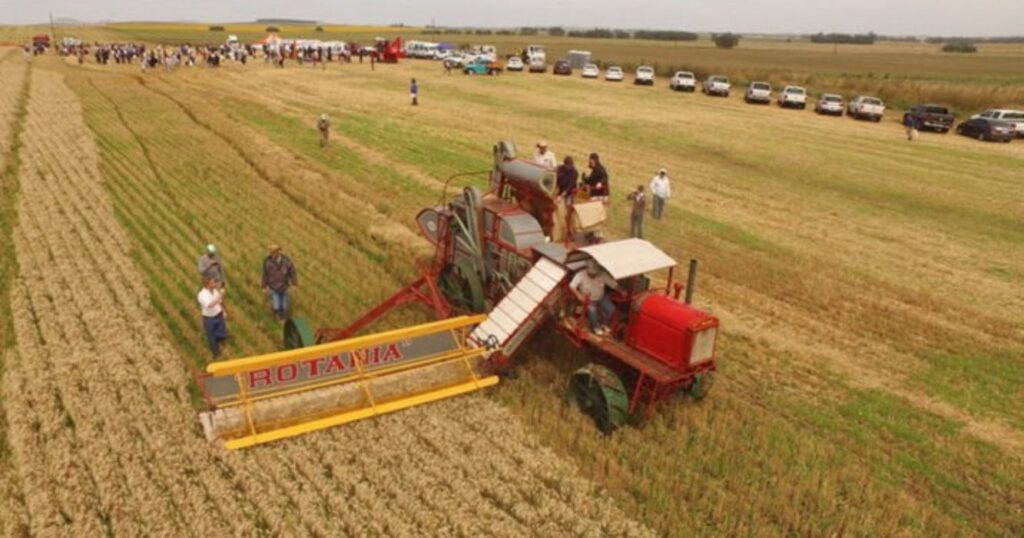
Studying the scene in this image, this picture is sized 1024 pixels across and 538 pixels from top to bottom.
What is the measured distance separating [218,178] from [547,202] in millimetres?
14291

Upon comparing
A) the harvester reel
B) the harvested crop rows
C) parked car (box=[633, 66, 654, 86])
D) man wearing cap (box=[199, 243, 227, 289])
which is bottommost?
the harvested crop rows

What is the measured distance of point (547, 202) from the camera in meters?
12.0

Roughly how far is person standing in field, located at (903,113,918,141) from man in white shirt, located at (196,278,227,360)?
34.7 m

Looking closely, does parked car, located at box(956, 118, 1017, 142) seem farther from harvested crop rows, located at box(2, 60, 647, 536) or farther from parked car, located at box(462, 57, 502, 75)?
harvested crop rows, located at box(2, 60, 647, 536)

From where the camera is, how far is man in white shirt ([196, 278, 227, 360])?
10.8m

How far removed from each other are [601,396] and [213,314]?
5.94 meters

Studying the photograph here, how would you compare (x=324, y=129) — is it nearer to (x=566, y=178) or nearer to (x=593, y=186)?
(x=593, y=186)

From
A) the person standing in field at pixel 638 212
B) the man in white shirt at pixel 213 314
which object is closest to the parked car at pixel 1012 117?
the person standing in field at pixel 638 212

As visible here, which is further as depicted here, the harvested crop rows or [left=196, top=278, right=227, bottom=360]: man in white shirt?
[left=196, top=278, right=227, bottom=360]: man in white shirt

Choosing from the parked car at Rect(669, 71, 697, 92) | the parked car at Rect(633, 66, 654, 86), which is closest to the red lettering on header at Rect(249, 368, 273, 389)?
the parked car at Rect(669, 71, 697, 92)

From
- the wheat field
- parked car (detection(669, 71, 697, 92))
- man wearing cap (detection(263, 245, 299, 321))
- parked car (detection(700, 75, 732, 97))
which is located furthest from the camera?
parked car (detection(669, 71, 697, 92))

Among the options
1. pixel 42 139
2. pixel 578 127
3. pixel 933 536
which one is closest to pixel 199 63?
pixel 42 139

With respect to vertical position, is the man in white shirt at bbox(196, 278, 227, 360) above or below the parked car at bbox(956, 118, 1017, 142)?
below

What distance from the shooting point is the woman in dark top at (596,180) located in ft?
50.4
